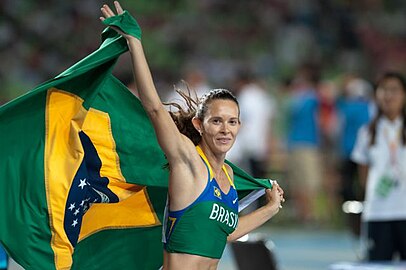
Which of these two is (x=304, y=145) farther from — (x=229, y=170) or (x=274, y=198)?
(x=229, y=170)

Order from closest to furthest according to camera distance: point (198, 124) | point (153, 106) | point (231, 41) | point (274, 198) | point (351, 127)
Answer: point (153, 106) → point (198, 124) → point (274, 198) → point (351, 127) → point (231, 41)

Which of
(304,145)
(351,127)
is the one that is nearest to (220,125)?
(351,127)

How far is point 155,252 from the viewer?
6062 millimetres

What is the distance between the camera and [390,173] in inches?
347

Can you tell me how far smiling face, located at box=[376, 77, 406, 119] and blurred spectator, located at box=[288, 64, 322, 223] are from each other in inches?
254

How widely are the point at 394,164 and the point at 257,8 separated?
11761mm

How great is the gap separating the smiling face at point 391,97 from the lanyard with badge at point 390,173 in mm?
164

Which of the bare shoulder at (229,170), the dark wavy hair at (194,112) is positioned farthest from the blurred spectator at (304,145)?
the dark wavy hair at (194,112)

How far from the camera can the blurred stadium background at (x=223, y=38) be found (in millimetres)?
19141

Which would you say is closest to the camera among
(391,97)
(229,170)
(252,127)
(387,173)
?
(229,170)

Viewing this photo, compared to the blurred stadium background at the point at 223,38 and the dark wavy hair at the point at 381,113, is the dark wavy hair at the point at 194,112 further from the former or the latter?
the blurred stadium background at the point at 223,38

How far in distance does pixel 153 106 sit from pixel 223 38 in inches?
589

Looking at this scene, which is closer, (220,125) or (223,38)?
(220,125)

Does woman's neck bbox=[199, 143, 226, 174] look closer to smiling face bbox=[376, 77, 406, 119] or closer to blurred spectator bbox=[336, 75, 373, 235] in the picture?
smiling face bbox=[376, 77, 406, 119]
